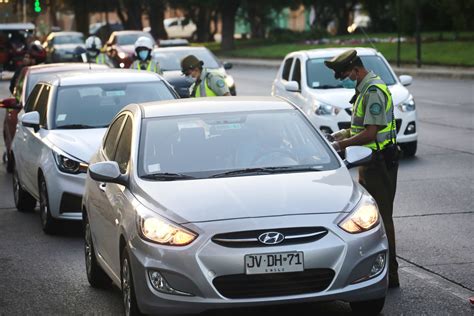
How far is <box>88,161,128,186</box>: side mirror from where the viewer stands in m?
7.80

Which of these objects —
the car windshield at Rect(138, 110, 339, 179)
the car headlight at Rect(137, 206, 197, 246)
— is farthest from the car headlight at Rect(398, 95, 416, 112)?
the car headlight at Rect(137, 206, 197, 246)

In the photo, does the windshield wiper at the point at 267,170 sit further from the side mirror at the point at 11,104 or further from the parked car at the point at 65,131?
the side mirror at the point at 11,104

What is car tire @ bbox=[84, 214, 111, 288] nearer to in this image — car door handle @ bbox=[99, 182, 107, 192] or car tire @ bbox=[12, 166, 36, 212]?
car door handle @ bbox=[99, 182, 107, 192]

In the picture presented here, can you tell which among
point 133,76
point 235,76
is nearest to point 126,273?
point 133,76

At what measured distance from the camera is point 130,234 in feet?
23.9

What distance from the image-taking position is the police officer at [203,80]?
47.0 ft

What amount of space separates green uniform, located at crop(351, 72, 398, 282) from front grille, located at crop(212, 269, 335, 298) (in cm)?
204

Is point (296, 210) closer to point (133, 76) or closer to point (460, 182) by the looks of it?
point (133, 76)

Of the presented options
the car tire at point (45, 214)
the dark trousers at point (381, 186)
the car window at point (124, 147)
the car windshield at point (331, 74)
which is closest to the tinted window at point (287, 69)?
the car windshield at point (331, 74)

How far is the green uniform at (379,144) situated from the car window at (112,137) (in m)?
1.72

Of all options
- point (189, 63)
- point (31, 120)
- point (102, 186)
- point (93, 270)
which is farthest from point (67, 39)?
point (102, 186)

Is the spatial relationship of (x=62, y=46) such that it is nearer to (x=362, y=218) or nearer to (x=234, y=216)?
(x=362, y=218)

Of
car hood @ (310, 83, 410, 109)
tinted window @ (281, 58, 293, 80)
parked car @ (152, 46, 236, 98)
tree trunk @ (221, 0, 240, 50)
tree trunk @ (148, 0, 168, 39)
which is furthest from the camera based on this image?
tree trunk @ (148, 0, 168, 39)

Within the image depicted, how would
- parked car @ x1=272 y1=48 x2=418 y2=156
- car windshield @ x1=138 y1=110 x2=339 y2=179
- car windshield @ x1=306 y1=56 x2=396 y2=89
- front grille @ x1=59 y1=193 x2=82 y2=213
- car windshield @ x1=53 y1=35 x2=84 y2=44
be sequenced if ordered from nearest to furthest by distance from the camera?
car windshield @ x1=138 y1=110 x2=339 y2=179
front grille @ x1=59 y1=193 x2=82 y2=213
parked car @ x1=272 y1=48 x2=418 y2=156
car windshield @ x1=306 y1=56 x2=396 y2=89
car windshield @ x1=53 y1=35 x2=84 y2=44
